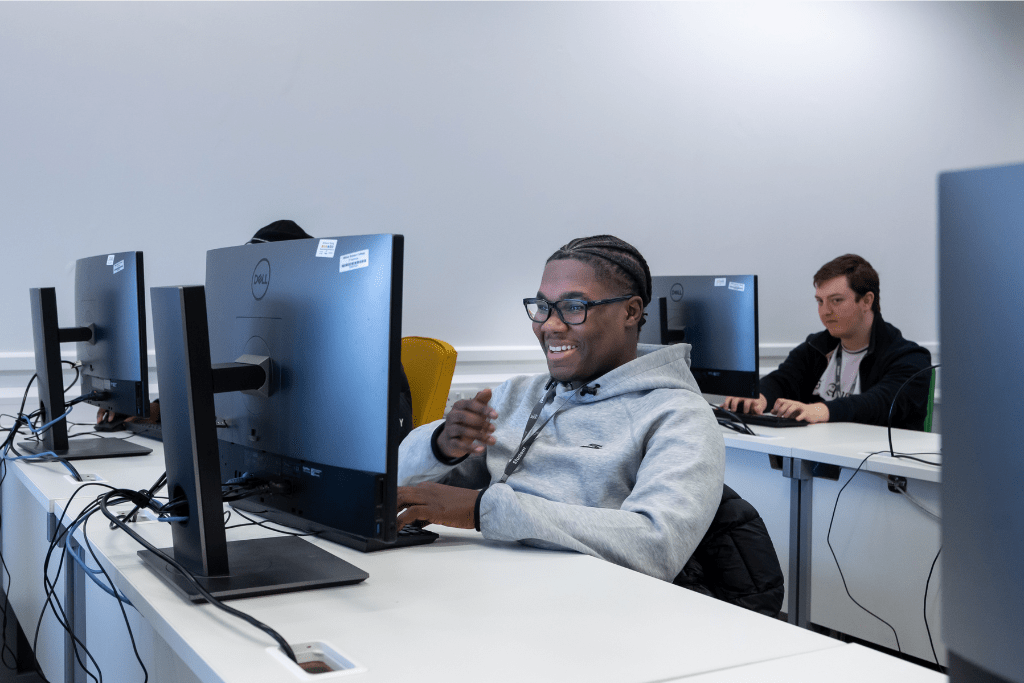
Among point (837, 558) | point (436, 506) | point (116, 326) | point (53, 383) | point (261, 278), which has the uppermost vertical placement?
point (261, 278)

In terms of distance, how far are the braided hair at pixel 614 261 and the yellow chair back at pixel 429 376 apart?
Answer: 3.42ft

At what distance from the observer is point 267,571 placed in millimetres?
1144

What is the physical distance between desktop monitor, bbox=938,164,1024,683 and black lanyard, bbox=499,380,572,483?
113 cm

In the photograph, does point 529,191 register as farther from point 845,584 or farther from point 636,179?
point 845,584

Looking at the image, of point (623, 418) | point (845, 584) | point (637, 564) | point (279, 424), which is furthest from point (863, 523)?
point (279, 424)

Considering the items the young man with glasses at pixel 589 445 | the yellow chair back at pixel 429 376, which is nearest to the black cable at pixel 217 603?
the young man with glasses at pixel 589 445

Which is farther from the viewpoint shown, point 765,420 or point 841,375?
point 841,375

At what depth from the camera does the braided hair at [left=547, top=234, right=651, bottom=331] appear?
160 cm

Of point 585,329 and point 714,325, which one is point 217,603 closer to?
point 585,329

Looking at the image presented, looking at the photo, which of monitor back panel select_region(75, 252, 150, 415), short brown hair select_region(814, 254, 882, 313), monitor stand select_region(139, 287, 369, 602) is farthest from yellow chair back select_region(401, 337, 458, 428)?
short brown hair select_region(814, 254, 882, 313)

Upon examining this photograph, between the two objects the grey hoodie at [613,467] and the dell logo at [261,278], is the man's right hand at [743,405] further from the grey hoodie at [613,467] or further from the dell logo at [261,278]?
the dell logo at [261,278]

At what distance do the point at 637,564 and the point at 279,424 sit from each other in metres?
0.54

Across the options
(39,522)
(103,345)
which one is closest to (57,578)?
(39,522)

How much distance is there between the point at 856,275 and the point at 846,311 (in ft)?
0.46
